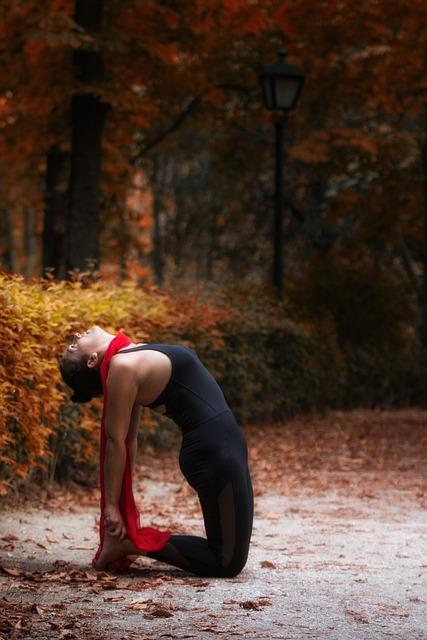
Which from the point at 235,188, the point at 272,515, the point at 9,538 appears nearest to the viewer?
the point at 9,538

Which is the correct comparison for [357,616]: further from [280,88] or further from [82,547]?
[280,88]

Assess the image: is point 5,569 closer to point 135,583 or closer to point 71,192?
point 135,583

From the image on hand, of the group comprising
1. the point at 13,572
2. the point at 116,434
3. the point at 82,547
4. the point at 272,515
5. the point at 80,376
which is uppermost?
the point at 80,376

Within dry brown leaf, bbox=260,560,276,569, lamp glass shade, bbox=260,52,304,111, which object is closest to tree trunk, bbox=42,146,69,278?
lamp glass shade, bbox=260,52,304,111

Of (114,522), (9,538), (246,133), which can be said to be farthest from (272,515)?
(246,133)

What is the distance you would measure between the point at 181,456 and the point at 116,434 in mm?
388

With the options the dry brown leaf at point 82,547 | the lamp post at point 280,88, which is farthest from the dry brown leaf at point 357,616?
the lamp post at point 280,88

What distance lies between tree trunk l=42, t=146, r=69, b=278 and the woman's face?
13.4m

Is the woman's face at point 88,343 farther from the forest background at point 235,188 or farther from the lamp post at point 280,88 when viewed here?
the lamp post at point 280,88

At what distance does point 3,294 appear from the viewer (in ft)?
21.7

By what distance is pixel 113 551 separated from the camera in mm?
5770

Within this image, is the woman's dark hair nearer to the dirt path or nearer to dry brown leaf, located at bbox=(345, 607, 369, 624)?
the dirt path

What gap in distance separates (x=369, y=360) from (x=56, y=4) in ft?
24.1

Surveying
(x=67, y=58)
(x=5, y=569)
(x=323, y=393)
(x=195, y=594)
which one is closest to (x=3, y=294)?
(x=5, y=569)
